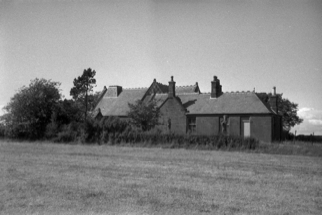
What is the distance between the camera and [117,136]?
34312 millimetres

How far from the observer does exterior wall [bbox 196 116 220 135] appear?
4512 centimetres

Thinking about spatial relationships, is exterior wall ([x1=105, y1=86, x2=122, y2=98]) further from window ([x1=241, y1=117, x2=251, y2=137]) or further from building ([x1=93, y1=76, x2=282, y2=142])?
window ([x1=241, y1=117, x2=251, y2=137])

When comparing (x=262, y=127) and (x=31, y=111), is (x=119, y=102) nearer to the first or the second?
(x=31, y=111)

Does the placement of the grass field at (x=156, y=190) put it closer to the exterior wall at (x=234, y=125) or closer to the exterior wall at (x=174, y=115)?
the exterior wall at (x=234, y=125)

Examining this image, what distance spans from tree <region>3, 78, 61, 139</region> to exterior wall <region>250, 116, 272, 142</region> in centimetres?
2407

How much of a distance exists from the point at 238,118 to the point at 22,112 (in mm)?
25842

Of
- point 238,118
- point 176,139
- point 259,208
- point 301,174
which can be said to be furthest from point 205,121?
point 259,208

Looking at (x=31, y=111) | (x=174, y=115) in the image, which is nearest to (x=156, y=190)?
(x=31, y=111)

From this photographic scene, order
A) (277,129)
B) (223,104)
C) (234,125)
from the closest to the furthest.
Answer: (234,125) → (277,129) → (223,104)

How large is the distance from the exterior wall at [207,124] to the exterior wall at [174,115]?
185 cm

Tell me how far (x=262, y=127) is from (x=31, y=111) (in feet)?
89.6

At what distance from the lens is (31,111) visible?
133ft

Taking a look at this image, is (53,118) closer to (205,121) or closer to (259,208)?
(205,121)

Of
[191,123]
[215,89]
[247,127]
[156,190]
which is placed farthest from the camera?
[215,89]
